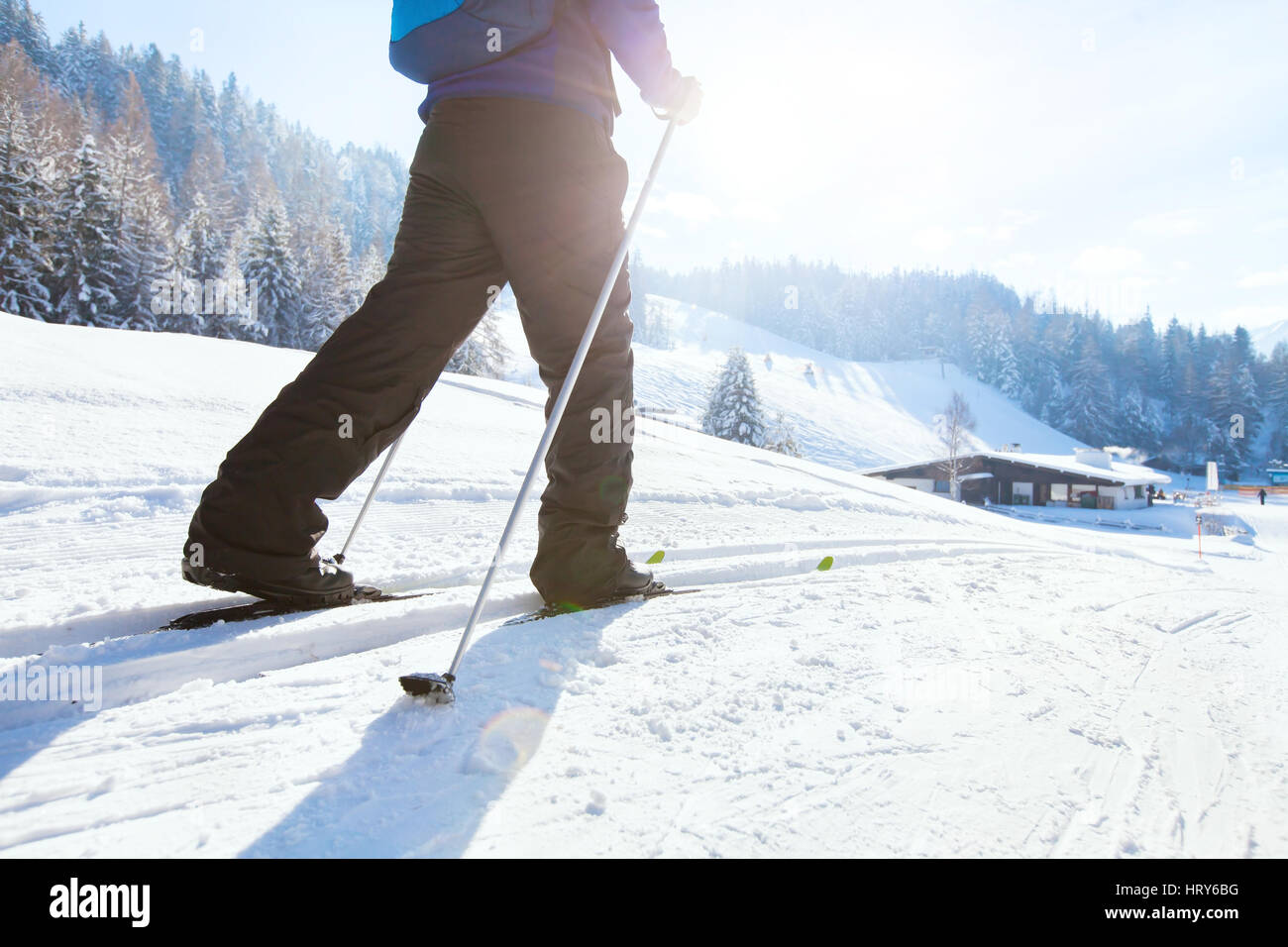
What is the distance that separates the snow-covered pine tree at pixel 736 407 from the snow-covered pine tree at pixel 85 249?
995 inches

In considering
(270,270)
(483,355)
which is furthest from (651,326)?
(270,270)

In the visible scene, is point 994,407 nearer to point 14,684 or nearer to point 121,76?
point 14,684

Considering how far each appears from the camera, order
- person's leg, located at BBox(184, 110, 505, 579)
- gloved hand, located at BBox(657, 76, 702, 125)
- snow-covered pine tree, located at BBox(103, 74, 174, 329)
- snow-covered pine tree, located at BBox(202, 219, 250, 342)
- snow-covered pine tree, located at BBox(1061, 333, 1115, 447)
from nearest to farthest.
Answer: person's leg, located at BBox(184, 110, 505, 579) → gloved hand, located at BBox(657, 76, 702, 125) → snow-covered pine tree, located at BBox(103, 74, 174, 329) → snow-covered pine tree, located at BBox(202, 219, 250, 342) → snow-covered pine tree, located at BBox(1061, 333, 1115, 447)

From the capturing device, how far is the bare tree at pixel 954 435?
3328cm

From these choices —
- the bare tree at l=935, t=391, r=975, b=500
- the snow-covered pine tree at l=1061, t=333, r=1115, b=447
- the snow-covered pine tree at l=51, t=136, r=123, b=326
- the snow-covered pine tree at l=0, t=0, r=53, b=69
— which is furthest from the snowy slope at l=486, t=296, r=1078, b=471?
the snow-covered pine tree at l=0, t=0, r=53, b=69

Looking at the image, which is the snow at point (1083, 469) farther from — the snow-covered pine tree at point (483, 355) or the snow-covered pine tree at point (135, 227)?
the snow-covered pine tree at point (135, 227)

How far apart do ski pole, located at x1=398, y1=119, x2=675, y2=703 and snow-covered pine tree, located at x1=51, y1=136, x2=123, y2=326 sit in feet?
101

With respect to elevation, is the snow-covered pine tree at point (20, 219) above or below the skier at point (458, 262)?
above

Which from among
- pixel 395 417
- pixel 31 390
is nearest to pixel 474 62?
pixel 395 417

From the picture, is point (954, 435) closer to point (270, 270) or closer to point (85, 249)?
point (270, 270)

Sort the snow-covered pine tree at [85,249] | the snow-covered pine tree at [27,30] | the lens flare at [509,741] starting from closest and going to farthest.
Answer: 1. the lens flare at [509,741]
2. the snow-covered pine tree at [85,249]
3. the snow-covered pine tree at [27,30]

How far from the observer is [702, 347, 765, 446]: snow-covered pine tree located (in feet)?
100

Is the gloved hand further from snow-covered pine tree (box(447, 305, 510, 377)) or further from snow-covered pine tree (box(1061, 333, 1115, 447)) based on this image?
snow-covered pine tree (box(1061, 333, 1115, 447))

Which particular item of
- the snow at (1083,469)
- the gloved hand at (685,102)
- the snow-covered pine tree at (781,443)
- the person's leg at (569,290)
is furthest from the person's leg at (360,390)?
the snow at (1083,469)
